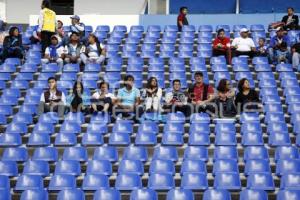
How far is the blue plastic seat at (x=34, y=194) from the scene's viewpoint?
41.1ft

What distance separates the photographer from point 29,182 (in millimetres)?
13133

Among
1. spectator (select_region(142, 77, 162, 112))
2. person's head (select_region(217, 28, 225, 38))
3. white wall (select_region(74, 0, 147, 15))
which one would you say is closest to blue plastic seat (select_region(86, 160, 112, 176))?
spectator (select_region(142, 77, 162, 112))

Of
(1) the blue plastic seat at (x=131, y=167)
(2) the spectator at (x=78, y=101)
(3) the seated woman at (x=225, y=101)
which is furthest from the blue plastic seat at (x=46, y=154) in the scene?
(3) the seated woman at (x=225, y=101)

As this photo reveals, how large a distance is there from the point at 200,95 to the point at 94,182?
3.19 meters

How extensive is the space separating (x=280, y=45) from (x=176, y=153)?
16.6 ft

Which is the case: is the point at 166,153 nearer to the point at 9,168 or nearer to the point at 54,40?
the point at 9,168

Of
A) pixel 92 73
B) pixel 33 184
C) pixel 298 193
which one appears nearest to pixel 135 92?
pixel 92 73

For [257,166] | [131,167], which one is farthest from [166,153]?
[257,166]

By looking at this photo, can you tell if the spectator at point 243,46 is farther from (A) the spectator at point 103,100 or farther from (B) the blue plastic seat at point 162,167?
(B) the blue plastic seat at point 162,167

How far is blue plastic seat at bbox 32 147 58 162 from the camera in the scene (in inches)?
548

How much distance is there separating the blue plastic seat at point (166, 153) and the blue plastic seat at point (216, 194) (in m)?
1.50

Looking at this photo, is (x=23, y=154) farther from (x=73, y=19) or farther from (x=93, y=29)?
(x=93, y=29)

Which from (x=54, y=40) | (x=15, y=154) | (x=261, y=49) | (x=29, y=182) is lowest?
(x=29, y=182)

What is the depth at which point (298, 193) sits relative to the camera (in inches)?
483
